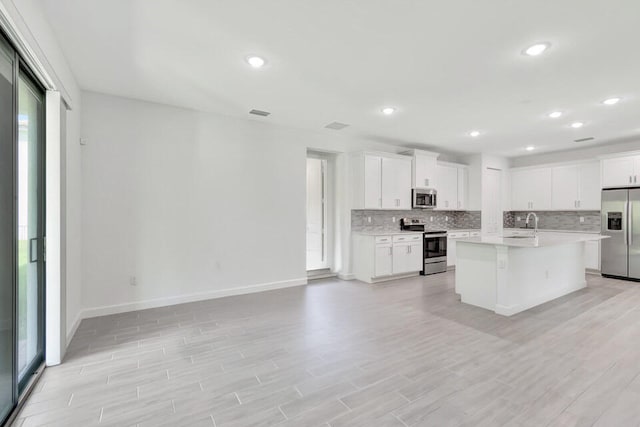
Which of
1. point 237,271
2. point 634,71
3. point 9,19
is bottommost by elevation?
point 237,271

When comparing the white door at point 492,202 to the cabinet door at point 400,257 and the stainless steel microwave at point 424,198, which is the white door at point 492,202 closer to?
the stainless steel microwave at point 424,198

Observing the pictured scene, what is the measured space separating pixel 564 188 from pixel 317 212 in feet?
18.8

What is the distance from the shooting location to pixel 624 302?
14.7 ft

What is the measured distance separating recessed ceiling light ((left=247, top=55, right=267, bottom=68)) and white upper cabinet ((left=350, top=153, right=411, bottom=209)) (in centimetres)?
317

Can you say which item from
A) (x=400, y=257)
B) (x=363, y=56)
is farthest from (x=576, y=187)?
(x=363, y=56)

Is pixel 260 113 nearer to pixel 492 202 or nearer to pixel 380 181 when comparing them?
pixel 380 181

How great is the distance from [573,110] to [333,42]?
12.8 ft

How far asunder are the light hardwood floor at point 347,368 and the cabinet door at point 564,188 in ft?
11.6

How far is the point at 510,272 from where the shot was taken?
12.8 ft

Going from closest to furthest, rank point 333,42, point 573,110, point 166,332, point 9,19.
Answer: point 9,19, point 333,42, point 166,332, point 573,110

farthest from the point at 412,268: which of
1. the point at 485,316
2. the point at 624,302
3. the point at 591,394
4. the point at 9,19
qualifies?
the point at 9,19

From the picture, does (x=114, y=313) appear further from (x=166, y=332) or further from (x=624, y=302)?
(x=624, y=302)

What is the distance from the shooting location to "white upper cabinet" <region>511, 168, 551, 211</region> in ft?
24.1

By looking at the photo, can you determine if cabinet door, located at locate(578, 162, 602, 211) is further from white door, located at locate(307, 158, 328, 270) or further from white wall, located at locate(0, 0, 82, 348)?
white wall, located at locate(0, 0, 82, 348)
